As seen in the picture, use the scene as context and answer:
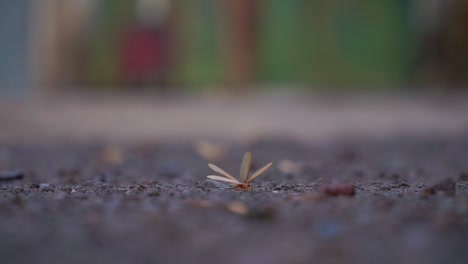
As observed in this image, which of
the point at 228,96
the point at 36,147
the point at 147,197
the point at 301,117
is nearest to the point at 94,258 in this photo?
the point at 147,197

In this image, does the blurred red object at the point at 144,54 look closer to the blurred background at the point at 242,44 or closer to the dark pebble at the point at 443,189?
the blurred background at the point at 242,44

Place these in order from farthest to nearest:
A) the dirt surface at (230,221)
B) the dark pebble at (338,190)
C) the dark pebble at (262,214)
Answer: the dark pebble at (338,190), the dark pebble at (262,214), the dirt surface at (230,221)

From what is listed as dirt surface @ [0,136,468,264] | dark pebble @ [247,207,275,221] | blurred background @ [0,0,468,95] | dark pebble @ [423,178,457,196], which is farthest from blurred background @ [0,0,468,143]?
dark pebble @ [247,207,275,221]

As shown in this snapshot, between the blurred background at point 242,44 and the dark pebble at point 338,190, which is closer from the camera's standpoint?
the dark pebble at point 338,190

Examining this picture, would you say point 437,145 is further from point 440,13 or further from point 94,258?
point 440,13

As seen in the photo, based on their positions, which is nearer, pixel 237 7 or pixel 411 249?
pixel 411 249

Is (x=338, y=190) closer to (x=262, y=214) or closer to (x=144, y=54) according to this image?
(x=262, y=214)

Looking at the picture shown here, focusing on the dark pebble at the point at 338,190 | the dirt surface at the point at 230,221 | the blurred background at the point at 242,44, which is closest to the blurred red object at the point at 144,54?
the blurred background at the point at 242,44

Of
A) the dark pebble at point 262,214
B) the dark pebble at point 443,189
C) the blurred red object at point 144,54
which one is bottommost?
the blurred red object at point 144,54

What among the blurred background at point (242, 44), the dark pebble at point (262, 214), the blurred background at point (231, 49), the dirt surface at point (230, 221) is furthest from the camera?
the blurred background at point (242, 44)
